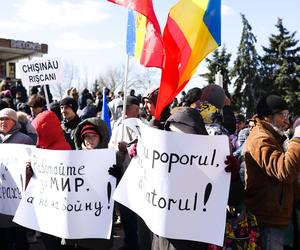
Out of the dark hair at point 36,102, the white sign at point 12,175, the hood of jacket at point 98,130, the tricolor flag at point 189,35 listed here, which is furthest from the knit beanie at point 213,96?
the dark hair at point 36,102

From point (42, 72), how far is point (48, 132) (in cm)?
226

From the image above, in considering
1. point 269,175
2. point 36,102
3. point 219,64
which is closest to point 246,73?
point 219,64

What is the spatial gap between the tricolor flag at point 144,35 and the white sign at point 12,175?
1.51 meters

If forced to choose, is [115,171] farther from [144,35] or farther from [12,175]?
[144,35]

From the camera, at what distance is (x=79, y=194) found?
370cm

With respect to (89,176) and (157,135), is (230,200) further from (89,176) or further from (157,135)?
(89,176)

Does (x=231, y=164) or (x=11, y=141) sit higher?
(x=231, y=164)

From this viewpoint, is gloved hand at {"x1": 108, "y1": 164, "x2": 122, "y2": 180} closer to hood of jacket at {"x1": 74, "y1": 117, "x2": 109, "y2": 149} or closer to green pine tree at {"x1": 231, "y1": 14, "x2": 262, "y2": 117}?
hood of jacket at {"x1": 74, "y1": 117, "x2": 109, "y2": 149}

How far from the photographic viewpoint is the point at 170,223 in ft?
9.62

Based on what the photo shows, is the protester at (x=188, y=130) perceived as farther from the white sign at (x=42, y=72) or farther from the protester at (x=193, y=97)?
the white sign at (x=42, y=72)

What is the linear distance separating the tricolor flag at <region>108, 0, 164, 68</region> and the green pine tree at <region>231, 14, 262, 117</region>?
116 ft

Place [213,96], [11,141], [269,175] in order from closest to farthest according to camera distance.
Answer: [269,175] < [213,96] < [11,141]

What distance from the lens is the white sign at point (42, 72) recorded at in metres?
5.99

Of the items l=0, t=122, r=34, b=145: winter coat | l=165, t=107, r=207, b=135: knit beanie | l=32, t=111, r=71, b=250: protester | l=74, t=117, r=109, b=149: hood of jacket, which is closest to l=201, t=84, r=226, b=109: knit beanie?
l=74, t=117, r=109, b=149: hood of jacket
